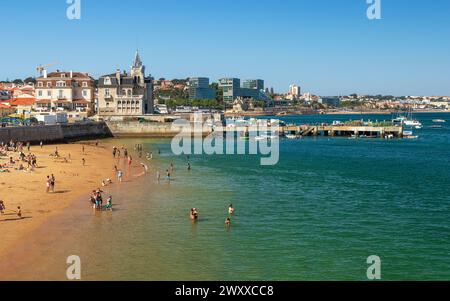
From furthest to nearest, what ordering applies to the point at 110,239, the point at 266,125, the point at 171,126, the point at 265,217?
the point at 266,125, the point at 171,126, the point at 265,217, the point at 110,239

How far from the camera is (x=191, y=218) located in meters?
29.6

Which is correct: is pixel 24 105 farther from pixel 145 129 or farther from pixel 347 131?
pixel 347 131

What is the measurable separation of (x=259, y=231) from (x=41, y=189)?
16.8 meters

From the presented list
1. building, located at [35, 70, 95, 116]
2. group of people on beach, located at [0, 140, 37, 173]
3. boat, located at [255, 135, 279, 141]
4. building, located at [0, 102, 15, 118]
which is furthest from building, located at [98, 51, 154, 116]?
group of people on beach, located at [0, 140, 37, 173]

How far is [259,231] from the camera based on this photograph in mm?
27562

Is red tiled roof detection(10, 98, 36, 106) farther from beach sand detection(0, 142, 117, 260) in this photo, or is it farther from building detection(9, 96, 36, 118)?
beach sand detection(0, 142, 117, 260)

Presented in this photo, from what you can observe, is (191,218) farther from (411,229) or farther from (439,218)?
(439,218)

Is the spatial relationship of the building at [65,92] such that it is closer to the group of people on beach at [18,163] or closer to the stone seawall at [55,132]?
the stone seawall at [55,132]

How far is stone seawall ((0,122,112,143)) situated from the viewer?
65750mm

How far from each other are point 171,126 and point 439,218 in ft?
231

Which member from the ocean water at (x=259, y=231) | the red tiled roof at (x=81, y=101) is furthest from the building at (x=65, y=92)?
the ocean water at (x=259, y=231)

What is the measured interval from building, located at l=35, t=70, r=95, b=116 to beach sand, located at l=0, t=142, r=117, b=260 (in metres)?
43.8

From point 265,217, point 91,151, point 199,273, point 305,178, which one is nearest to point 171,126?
point 91,151

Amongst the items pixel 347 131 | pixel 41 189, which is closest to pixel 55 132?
pixel 41 189
